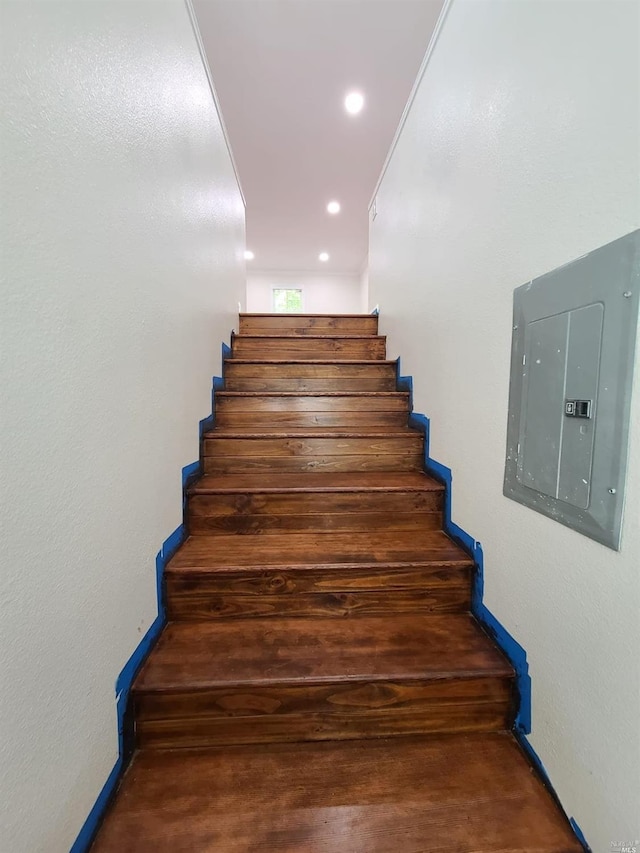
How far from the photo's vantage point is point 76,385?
2.26 feet

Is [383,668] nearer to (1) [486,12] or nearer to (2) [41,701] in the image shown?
(2) [41,701]

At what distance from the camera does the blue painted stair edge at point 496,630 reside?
84 centimetres

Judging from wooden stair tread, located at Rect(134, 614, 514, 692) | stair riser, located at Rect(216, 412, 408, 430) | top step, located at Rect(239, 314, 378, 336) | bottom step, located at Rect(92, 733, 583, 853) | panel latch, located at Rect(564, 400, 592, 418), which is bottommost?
bottom step, located at Rect(92, 733, 583, 853)

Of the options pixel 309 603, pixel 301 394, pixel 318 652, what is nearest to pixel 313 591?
pixel 309 603

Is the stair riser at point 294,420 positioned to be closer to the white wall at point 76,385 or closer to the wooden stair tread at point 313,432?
the wooden stair tread at point 313,432

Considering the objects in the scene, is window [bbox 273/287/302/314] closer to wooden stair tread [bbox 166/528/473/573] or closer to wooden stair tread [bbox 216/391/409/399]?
wooden stair tread [bbox 216/391/409/399]

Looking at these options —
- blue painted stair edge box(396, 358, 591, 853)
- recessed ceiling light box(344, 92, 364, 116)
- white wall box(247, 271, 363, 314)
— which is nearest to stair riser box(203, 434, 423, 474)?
blue painted stair edge box(396, 358, 591, 853)

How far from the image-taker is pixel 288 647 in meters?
0.98

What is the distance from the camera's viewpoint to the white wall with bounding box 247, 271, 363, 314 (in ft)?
20.9

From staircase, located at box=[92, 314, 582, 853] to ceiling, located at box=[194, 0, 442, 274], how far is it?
2.80 metres

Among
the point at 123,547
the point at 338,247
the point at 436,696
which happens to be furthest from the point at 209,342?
the point at 338,247

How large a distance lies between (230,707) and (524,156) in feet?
5.67

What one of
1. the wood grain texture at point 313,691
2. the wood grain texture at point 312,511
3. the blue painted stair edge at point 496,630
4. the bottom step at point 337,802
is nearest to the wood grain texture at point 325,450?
the blue painted stair edge at point 496,630

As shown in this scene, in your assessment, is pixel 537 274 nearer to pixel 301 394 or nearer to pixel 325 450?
pixel 325 450
